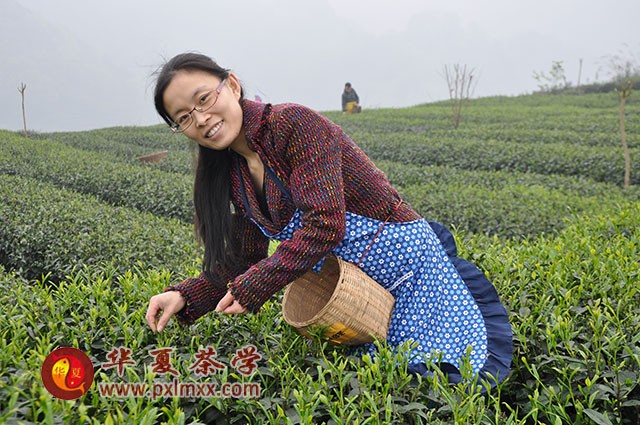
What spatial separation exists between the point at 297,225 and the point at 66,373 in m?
0.78

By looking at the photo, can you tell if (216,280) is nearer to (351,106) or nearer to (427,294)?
(427,294)

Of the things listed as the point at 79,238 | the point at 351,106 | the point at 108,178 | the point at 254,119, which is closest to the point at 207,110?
the point at 254,119

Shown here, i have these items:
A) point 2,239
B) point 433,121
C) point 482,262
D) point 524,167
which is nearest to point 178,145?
point 433,121

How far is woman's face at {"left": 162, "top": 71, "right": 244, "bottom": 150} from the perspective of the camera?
162 cm

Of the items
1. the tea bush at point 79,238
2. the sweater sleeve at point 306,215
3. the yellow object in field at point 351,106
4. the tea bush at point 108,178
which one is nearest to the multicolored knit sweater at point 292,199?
the sweater sleeve at point 306,215

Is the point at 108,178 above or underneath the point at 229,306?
underneath

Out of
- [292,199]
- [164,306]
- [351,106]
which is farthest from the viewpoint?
[351,106]

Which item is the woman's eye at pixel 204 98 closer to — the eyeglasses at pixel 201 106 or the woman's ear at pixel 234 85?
the eyeglasses at pixel 201 106

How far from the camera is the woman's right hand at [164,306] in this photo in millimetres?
1760

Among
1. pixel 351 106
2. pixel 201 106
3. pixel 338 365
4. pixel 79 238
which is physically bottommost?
pixel 79 238

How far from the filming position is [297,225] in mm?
1732

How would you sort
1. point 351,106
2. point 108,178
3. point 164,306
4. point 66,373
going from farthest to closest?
point 351,106
point 108,178
point 164,306
point 66,373

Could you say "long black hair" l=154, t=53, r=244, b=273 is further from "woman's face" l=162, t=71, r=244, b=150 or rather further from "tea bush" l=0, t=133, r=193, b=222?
"tea bush" l=0, t=133, r=193, b=222

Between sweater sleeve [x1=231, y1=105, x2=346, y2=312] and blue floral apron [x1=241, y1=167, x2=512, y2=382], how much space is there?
130 mm
